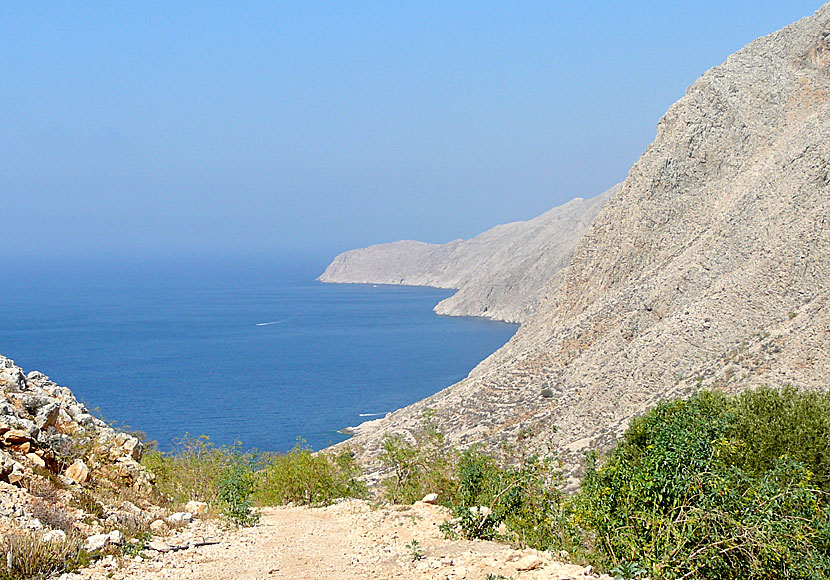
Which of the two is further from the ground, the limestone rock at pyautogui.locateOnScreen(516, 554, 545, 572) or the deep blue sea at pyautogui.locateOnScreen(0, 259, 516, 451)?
the limestone rock at pyautogui.locateOnScreen(516, 554, 545, 572)

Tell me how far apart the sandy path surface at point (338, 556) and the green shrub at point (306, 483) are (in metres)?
6.25

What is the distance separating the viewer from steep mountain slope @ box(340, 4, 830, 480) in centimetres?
3419

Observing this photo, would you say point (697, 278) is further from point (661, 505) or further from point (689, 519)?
point (689, 519)

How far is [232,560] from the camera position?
10.7 metres

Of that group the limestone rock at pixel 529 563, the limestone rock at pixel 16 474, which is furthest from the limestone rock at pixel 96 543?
the limestone rock at pixel 529 563

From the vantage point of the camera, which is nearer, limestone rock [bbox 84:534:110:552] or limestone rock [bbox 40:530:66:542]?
limestone rock [bbox 40:530:66:542]

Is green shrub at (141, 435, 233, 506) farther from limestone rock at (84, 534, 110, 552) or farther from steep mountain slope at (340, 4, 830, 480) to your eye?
steep mountain slope at (340, 4, 830, 480)

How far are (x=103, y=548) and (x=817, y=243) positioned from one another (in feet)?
114

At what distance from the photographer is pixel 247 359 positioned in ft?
343

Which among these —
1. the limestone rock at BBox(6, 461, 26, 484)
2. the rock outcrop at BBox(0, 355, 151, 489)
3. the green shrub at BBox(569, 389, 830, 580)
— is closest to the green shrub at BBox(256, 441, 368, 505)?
the rock outcrop at BBox(0, 355, 151, 489)

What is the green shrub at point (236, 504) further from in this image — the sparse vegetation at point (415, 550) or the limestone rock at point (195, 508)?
the sparse vegetation at point (415, 550)

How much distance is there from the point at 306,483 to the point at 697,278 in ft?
92.4

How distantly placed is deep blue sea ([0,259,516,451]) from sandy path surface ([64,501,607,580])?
25.0 m

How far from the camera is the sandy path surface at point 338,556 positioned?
977cm
